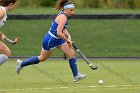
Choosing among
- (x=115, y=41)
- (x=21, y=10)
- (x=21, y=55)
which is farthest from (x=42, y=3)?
(x=21, y=55)

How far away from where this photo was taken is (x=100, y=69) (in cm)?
1955

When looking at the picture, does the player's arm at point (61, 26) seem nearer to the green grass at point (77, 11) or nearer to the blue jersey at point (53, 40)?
the blue jersey at point (53, 40)

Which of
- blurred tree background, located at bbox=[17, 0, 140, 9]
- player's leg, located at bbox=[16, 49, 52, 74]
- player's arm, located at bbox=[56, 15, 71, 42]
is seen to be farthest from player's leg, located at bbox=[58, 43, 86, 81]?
blurred tree background, located at bbox=[17, 0, 140, 9]

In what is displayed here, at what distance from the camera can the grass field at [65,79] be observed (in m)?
13.9

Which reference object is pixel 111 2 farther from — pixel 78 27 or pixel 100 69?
pixel 100 69

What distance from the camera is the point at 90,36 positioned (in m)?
29.4

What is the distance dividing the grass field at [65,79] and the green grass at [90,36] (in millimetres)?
4763

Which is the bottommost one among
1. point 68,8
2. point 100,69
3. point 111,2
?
point 111,2

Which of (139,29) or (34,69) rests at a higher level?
(34,69)

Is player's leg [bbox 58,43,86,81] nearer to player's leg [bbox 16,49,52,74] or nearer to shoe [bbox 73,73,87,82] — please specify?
shoe [bbox 73,73,87,82]

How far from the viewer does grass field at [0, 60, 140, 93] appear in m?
13.9

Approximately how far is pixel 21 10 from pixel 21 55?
29.4ft

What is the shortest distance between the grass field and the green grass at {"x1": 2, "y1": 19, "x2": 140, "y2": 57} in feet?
15.6

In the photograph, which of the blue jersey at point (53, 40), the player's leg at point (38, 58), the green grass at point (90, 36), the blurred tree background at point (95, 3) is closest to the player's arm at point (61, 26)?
the blue jersey at point (53, 40)
